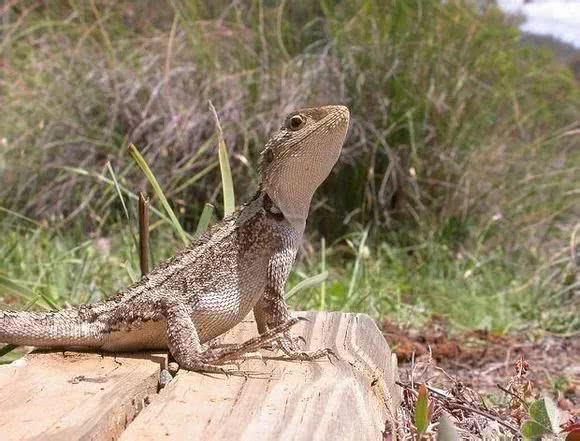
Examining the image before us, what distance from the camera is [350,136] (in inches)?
275

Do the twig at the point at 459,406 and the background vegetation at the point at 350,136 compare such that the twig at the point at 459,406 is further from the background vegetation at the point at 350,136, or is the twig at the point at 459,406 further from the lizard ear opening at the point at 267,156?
the background vegetation at the point at 350,136

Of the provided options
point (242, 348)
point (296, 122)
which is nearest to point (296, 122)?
point (296, 122)

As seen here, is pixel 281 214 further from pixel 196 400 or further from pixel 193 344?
pixel 196 400

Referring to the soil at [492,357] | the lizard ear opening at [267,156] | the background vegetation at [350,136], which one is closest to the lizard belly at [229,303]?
the lizard ear opening at [267,156]

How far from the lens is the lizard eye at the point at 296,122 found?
2.61 m

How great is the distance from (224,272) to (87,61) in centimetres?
549

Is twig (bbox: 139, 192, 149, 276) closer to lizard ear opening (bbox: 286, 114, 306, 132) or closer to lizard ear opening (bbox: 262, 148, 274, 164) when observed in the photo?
lizard ear opening (bbox: 262, 148, 274, 164)

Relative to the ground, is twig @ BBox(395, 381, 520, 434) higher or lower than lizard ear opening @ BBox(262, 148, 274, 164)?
lower

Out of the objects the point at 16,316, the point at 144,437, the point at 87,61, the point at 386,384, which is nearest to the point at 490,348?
the point at 386,384

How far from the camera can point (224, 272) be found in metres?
2.49

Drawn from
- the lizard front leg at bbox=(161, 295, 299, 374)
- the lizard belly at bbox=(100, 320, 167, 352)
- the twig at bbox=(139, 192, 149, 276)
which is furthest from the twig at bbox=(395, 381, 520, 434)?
the twig at bbox=(139, 192, 149, 276)

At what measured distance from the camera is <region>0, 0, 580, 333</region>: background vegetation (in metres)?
6.68

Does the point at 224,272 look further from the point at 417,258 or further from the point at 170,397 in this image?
the point at 417,258

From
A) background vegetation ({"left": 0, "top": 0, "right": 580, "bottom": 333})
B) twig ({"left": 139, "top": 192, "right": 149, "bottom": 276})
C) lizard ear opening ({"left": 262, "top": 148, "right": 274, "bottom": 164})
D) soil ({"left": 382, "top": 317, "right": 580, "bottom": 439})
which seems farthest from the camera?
background vegetation ({"left": 0, "top": 0, "right": 580, "bottom": 333})
